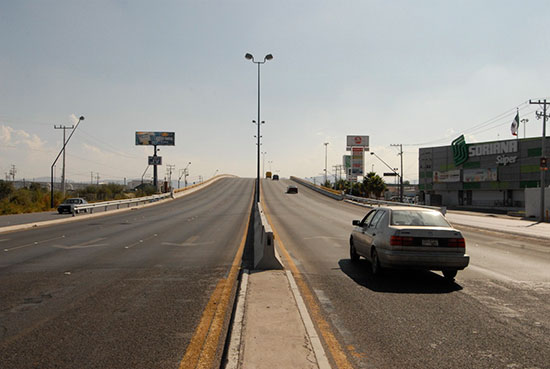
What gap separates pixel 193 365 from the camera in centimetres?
450

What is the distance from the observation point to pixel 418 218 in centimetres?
971

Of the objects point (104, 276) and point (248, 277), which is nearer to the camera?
point (248, 277)

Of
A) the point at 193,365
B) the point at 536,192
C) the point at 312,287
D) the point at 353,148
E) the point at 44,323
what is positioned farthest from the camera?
the point at 353,148

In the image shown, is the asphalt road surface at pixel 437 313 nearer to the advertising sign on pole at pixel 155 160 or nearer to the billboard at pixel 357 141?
the billboard at pixel 357 141

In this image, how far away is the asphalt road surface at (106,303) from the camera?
4852mm

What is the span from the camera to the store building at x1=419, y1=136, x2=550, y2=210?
64.6m

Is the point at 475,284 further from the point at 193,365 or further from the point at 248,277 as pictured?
the point at 193,365

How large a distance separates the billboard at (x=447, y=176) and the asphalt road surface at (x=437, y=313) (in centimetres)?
6751

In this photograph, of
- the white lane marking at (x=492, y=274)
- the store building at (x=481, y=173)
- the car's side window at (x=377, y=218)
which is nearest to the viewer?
the white lane marking at (x=492, y=274)

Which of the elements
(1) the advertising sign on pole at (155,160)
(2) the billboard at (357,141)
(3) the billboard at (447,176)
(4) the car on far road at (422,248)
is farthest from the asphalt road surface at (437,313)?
(1) the advertising sign on pole at (155,160)

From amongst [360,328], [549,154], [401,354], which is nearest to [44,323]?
[360,328]

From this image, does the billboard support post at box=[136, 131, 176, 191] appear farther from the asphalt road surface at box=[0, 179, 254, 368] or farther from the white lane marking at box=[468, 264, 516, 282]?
the white lane marking at box=[468, 264, 516, 282]

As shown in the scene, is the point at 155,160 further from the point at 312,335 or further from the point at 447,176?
the point at 312,335

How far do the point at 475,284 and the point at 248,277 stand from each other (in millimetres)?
4440
